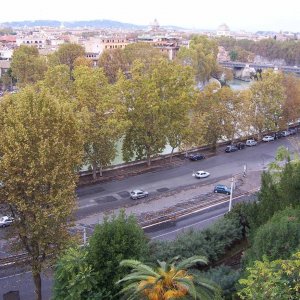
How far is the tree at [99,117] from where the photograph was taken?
2039 cm

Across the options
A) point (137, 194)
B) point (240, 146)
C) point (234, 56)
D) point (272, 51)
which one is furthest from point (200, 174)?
point (272, 51)

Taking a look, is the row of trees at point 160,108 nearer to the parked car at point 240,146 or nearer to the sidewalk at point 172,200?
the parked car at point 240,146

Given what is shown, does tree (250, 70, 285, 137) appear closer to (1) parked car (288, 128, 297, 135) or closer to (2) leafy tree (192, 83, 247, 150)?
(2) leafy tree (192, 83, 247, 150)

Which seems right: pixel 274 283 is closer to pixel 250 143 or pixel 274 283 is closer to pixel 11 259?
pixel 11 259

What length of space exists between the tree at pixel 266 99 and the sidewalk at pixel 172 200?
816 centimetres

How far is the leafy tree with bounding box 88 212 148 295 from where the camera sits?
909 cm

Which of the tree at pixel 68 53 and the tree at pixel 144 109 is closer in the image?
the tree at pixel 144 109

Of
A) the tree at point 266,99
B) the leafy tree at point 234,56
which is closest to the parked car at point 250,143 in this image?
the tree at point 266,99

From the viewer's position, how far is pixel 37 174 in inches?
434

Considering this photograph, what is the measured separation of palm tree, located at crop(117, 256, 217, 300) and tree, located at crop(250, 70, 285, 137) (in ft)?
73.7

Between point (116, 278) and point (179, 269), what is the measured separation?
1488 mm

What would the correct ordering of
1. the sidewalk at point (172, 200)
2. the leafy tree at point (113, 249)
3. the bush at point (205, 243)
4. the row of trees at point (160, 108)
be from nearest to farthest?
the leafy tree at point (113, 249), the bush at point (205, 243), the sidewalk at point (172, 200), the row of trees at point (160, 108)

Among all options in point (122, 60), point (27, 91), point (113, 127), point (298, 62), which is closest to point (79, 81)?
point (113, 127)

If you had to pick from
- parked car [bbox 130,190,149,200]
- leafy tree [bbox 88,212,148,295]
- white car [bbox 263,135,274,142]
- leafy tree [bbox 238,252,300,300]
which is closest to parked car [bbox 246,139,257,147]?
white car [bbox 263,135,274,142]
